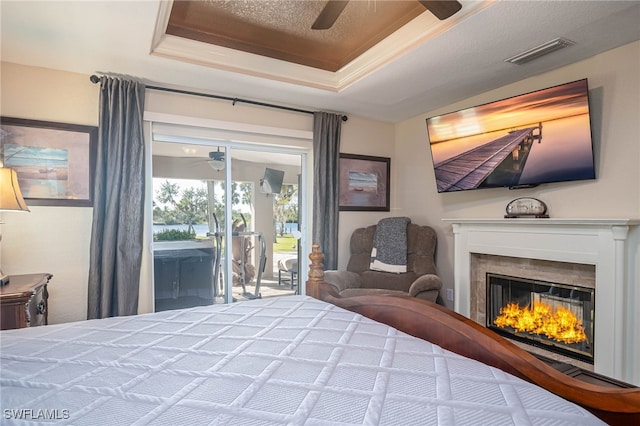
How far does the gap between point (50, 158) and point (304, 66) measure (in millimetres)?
2147

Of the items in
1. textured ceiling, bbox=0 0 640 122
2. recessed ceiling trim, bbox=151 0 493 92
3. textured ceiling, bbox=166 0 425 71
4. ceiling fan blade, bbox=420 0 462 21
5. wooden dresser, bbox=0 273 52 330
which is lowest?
wooden dresser, bbox=0 273 52 330

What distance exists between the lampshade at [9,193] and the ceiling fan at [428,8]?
80.3 inches

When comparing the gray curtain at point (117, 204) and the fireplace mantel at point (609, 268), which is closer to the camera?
the fireplace mantel at point (609, 268)

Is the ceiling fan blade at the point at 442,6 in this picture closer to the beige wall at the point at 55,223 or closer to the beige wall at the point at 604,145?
the beige wall at the point at 604,145

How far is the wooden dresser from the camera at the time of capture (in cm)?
184

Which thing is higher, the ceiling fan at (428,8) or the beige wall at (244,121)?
the ceiling fan at (428,8)

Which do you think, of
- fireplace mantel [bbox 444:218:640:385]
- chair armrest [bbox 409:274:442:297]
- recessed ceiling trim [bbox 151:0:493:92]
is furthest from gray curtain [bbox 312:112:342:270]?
fireplace mantel [bbox 444:218:640:385]

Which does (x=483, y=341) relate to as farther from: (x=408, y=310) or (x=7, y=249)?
(x=7, y=249)

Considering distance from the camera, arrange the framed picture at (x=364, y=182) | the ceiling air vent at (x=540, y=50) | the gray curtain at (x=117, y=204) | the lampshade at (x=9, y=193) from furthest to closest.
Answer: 1. the framed picture at (x=364, y=182)
2. the gray curtain at (x=117, y=204)
3. the ceiling air vent at (x=540, y=50)
4. the lampshade at (x=9, y=193)

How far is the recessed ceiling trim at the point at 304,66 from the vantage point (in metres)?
2.13

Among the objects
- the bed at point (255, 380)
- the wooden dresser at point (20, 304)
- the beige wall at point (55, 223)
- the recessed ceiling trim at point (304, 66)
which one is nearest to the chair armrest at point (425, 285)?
Result: the bed at point (255, 380)

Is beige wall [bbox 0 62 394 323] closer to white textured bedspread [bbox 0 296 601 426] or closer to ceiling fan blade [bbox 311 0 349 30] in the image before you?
white textured bedspread [bbox 0 296 601 426]

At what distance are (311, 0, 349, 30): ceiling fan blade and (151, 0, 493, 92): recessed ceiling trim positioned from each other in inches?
27.6

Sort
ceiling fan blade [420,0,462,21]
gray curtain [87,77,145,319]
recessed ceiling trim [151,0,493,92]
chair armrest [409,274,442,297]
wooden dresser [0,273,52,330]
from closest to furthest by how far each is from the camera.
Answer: ceiling fan blade [420,0,462,21], wooden dresser [0,273,52,330], recessed ceiling trim [151,0,493,92], gray curtain [87,77,145,319], chair armrest [409,274,442,297]
